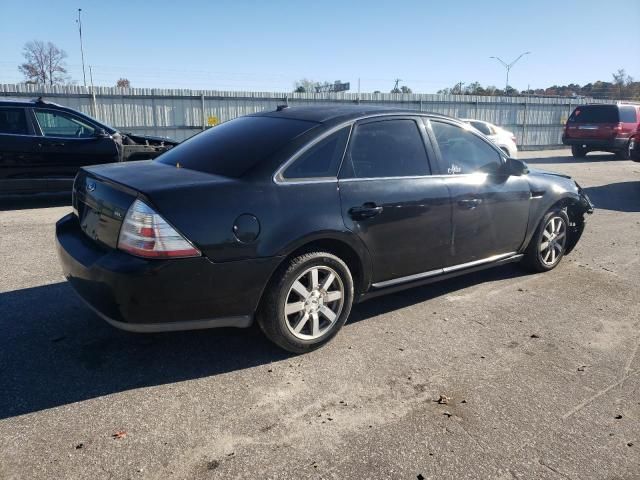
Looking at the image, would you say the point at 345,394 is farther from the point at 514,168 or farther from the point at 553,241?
the point at 553,241

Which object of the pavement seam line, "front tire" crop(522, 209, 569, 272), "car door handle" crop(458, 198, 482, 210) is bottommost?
the pavement seam line

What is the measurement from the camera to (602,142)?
18.3 metres

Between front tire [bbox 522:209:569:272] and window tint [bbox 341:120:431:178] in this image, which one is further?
front tire [bbox 522:209:569:272]

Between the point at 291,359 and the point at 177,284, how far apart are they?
39.7 inches

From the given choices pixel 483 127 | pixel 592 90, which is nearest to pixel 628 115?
pixel 483 127

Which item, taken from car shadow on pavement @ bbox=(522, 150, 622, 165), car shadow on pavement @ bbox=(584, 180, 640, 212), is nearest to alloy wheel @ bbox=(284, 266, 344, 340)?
car shadow on pavement @ bbox=(584, 180, 640, 212)

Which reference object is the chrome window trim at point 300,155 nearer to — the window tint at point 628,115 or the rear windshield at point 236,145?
the rear windshield at point 236,145

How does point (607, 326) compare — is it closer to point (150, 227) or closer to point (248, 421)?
point (248, 421)

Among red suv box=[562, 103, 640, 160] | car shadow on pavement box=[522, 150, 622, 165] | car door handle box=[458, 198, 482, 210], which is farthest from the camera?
car shadow on pavement box=[522, 150, 622, 165]

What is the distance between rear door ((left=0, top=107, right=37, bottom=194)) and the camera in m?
8.24

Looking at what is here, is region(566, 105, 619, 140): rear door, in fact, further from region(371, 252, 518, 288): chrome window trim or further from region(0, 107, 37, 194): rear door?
region(0, 107, 37, 194): rear door

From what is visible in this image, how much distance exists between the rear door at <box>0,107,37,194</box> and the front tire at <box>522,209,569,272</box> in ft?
24.8

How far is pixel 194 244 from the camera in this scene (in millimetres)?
3047

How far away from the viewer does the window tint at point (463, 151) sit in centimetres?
447
